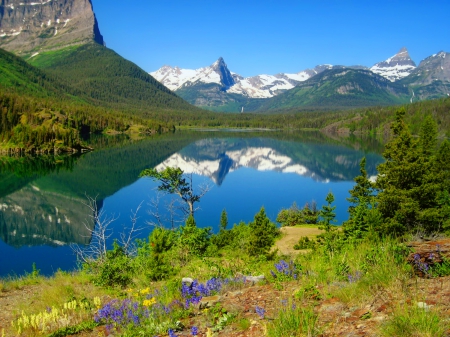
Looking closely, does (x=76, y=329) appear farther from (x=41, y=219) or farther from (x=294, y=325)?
(x=41, y=219)

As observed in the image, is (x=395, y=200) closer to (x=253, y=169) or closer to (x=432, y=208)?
(x=432, y=208)

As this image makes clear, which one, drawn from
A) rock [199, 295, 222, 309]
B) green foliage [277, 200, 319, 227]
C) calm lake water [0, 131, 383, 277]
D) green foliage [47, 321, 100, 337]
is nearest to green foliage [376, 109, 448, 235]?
green foliage [277, 200, 319, 227]

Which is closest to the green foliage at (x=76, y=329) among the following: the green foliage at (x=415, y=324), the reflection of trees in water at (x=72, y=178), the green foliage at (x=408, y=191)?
the green foliage at (x=415, y=324)

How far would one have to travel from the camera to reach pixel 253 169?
9106 cm

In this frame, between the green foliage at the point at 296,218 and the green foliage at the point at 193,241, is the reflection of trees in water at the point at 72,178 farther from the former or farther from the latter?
→ the green foliage at the point at 296,218

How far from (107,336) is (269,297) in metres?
2.90

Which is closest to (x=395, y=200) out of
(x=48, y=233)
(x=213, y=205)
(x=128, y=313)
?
(x=128, y=313)

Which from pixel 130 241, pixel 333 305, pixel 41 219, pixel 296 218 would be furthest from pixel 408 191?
pixel 41 219

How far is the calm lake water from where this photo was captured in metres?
36.8

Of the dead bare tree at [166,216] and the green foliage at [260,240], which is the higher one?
the green foliage at [260,240]

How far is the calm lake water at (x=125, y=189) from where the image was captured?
3681 cm

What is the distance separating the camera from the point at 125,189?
60781 mm

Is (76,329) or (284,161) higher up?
(76,329)

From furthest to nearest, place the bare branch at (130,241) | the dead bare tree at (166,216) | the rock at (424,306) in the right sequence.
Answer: the dead bare tree at (166,216) < the bare branch at (130,241) < the rock at (424,306)
